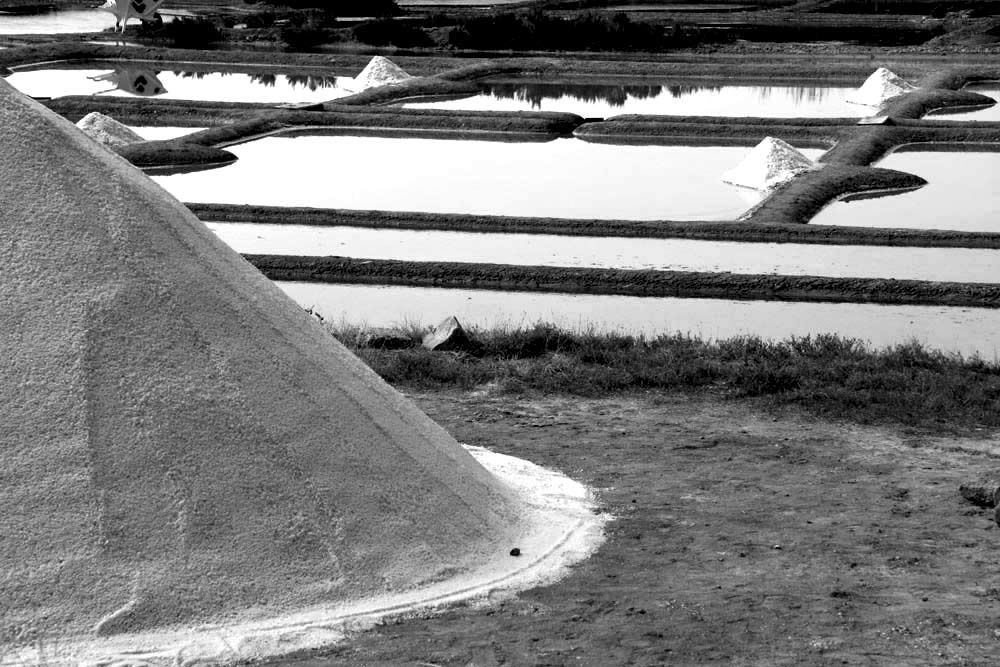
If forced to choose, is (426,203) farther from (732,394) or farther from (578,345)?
(732,394)

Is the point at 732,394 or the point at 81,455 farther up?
the point at 81,455

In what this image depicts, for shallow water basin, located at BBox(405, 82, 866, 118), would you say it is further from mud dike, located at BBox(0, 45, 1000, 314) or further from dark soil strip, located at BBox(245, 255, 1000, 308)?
dark soil strip, located at BBox(245, 255, 1000, 308)

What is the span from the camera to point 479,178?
1283 cm

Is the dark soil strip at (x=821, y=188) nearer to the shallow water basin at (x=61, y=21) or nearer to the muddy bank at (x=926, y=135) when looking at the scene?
the muddy bank at (x=926, y=135)

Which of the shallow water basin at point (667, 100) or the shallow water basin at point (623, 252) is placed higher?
the shallow water basin at point (667, 100)

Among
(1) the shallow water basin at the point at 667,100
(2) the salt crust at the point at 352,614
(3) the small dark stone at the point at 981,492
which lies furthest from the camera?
(1) the shallow water basin at the point at 667,100

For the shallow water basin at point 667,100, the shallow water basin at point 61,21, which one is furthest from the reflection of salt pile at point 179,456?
the shallow water basin at point 61,21

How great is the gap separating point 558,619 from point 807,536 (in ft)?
3.43

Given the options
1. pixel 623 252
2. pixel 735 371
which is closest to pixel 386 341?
pixel 735 371

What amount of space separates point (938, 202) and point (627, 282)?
11.6 feet

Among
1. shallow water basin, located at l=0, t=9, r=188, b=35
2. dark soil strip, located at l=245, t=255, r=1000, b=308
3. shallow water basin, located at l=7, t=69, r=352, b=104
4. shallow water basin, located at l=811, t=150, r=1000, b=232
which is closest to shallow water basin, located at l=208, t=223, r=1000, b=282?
dark soil strip, located at l=245, t=255, r=1000, b=308

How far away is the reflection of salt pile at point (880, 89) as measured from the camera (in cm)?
1694

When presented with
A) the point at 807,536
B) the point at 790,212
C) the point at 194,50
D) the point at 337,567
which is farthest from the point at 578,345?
the point at 194,50

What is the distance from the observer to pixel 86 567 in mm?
3791
